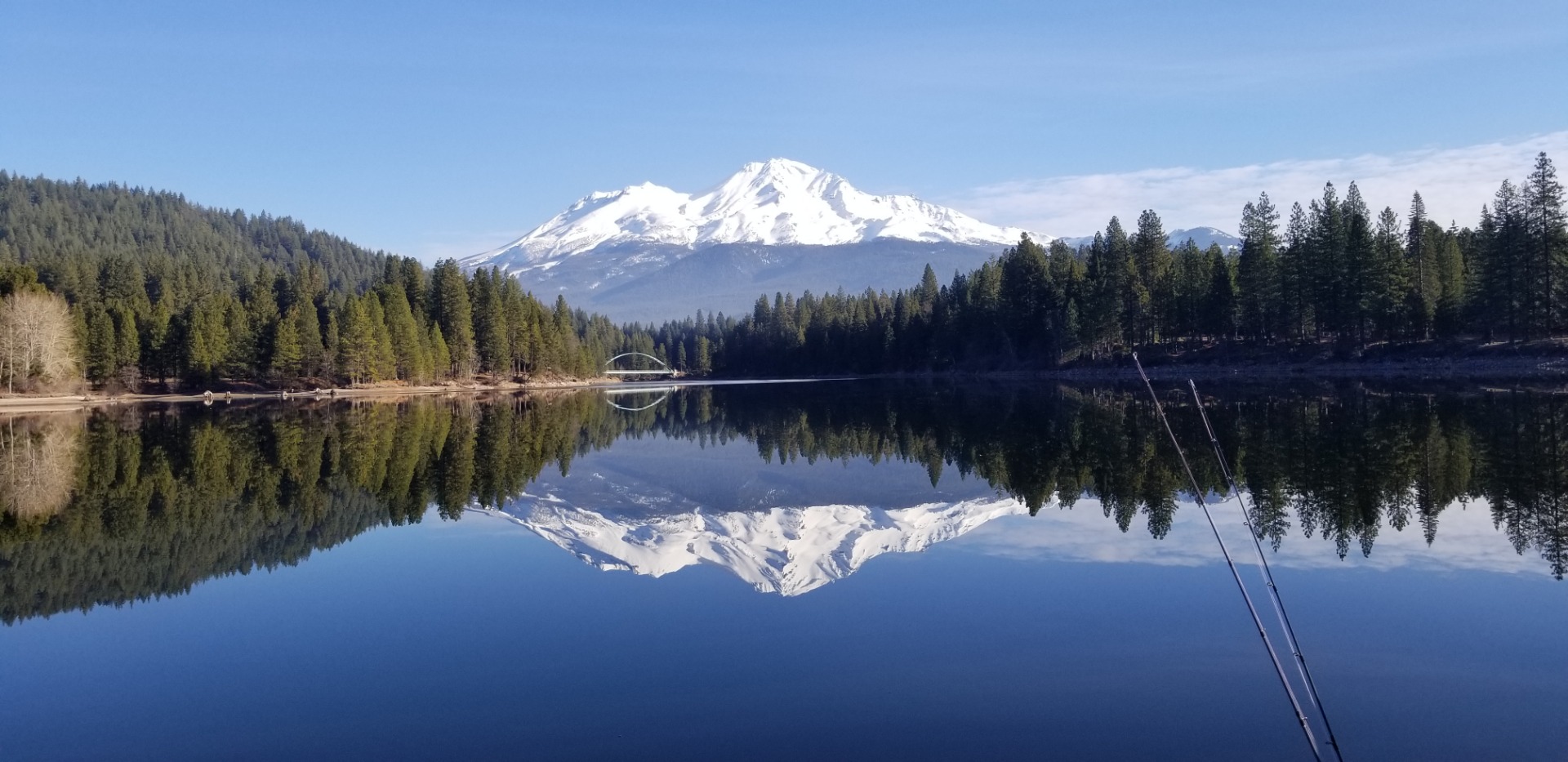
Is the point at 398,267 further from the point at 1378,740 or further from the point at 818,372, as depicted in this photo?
the point at 1378,740

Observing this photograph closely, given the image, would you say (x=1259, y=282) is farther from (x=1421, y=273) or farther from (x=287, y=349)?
(x=287, y=349)

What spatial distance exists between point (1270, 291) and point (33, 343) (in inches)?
3464

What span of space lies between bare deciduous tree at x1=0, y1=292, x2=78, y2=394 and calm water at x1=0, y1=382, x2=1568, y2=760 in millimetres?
54556

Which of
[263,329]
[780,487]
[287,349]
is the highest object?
[263,329]

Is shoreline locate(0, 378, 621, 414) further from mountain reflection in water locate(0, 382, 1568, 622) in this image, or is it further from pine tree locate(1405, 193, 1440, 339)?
pine tree locate(1405, 193, 1440, 339)

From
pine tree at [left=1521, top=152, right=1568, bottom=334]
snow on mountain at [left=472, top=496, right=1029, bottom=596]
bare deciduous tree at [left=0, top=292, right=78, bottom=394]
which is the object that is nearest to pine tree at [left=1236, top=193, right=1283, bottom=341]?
pine tree at [left=1521, top=152, right=1568, bottom=334]

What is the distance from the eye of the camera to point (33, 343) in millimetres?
73750

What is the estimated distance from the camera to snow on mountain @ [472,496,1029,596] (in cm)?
1552

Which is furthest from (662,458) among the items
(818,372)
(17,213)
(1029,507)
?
(17,213)

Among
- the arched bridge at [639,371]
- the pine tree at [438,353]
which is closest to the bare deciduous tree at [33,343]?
the pine tree at [438,353]

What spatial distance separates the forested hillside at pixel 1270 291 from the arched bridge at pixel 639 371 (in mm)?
54683

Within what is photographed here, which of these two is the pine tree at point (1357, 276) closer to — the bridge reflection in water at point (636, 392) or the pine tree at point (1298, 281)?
the pine tree at point (1298, 281)

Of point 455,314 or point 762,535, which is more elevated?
point 455,314

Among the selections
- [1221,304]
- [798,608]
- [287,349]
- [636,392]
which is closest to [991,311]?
[1221,304]
